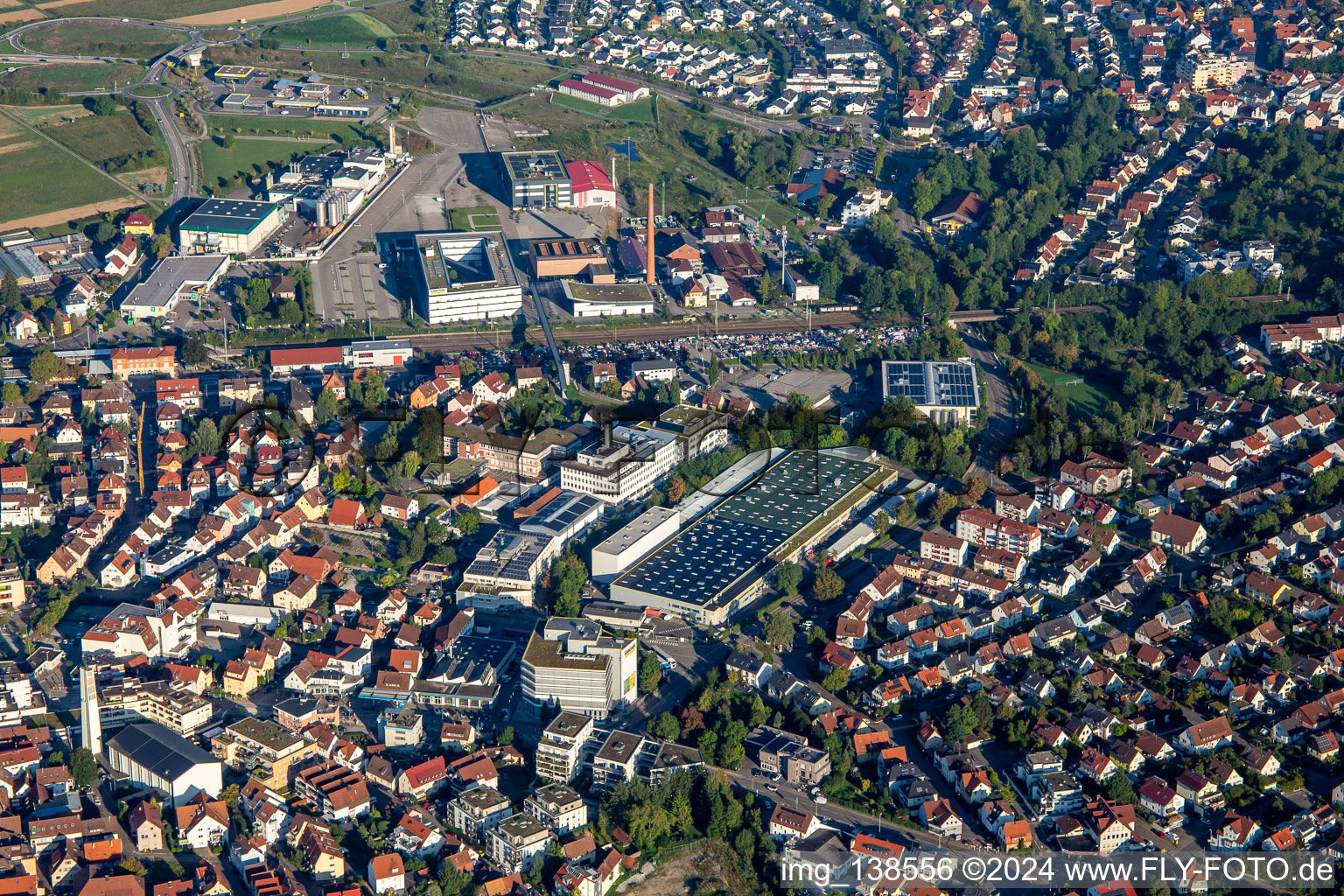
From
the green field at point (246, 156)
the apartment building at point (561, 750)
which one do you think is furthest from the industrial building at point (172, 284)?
the apartment building at point (561, 750)

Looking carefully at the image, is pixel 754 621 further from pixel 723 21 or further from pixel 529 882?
pixel 723 21

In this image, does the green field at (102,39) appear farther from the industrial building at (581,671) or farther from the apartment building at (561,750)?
the apartment building at (561,750)

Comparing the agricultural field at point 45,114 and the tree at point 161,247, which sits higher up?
the agricultural field at point 45,114

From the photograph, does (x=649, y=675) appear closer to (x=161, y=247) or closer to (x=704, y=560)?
(x=704, y=560)

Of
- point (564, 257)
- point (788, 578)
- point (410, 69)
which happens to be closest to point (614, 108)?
point (410, 69)

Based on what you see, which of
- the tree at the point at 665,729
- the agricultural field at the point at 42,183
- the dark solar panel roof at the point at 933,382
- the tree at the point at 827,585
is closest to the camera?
the tree at the point at 665,729

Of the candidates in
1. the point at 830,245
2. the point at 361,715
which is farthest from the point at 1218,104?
the point at 361,715

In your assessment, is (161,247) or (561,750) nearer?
(561,750)
